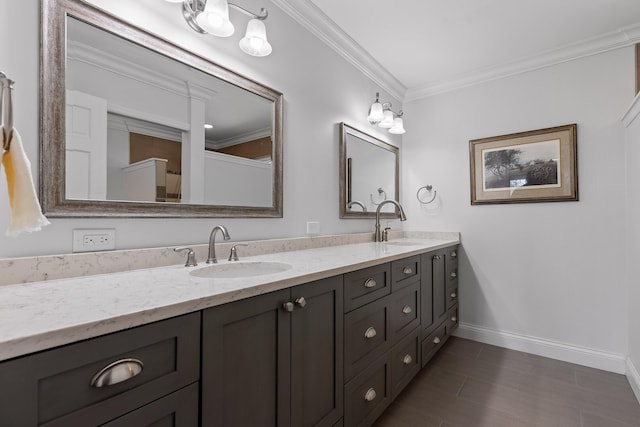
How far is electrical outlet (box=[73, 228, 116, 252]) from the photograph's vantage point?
1131mm

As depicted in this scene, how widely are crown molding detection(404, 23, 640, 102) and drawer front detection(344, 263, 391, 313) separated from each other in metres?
2.21

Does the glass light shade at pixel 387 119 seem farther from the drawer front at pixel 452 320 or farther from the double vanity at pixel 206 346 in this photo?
the drawer front at pixel 452 320

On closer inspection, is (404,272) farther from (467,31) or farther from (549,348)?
(467,31)

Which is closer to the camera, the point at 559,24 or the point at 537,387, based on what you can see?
the point at 537,387

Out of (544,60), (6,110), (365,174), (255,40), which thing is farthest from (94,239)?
(544,60)

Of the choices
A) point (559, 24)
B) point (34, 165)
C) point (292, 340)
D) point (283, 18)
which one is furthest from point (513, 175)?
point (34, 165)

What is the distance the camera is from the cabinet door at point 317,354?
3.71 feet

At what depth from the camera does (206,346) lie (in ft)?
2.74

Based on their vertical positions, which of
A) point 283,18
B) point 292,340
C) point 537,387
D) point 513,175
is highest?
point 283,18

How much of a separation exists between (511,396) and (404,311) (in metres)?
0.87

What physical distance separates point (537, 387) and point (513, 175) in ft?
5.31

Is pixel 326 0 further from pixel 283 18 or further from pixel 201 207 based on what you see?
pixel 201 207

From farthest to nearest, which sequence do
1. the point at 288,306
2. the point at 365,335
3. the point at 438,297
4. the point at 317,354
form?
the point at 438,297
the point at 365,335
the point at 317,354
the point at 288,306

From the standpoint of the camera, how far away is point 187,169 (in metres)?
1.49
